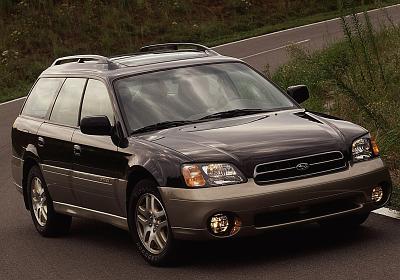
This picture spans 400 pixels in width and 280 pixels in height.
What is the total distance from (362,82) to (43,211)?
544 cm

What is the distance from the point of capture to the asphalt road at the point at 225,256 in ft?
27.0

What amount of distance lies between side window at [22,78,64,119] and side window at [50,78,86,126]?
20cm

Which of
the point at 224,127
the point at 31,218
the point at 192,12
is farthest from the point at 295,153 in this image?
the point at 192,12

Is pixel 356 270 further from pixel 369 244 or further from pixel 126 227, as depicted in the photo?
pixel 126 227

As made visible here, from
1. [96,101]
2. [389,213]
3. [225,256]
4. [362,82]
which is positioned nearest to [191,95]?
[96,101]

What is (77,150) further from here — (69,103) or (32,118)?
(32,118)

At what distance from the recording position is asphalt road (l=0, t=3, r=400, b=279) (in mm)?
8219

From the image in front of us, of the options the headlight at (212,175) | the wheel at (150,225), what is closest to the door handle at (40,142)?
the wheel at (150,225)

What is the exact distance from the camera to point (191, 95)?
9.70 metres

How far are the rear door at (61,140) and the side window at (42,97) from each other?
0.18 m

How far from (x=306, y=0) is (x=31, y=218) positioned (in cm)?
3279

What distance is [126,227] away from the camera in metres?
9.23

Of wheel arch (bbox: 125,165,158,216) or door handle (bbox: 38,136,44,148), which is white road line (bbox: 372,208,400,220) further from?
door handle (bbox: 38,136,44,148)

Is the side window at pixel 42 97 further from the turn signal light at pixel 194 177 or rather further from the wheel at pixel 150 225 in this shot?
the turn signal light at pixel 194 177
